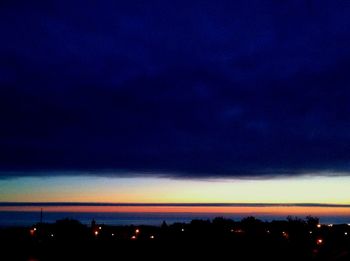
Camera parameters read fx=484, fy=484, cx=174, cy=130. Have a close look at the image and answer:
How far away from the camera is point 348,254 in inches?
838

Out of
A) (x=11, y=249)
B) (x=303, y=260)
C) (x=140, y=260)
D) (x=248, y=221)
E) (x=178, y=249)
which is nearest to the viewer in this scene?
(x=303, y=260)

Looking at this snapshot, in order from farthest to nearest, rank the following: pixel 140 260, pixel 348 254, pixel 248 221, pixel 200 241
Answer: pixel 248 221, pixel 200 241, pixel 140 260, pixel 348 254

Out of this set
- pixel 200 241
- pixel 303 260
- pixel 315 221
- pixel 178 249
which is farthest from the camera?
pixel 315 221

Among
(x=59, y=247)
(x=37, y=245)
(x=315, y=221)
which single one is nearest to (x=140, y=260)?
(x=59, y=247)

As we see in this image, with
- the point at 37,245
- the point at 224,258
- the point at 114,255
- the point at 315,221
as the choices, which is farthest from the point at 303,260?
the point at 315,221

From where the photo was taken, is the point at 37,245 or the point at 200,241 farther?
the point at 200,241

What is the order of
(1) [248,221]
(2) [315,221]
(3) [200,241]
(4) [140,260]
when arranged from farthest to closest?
(1) [248,221]
(2) [315,221]
(3) [200,241]
(4) [140,260]

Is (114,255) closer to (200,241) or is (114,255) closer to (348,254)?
(200,241)

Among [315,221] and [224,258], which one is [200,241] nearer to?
[224,258]

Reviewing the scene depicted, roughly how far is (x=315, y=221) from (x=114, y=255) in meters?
62.0

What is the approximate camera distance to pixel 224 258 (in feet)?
117

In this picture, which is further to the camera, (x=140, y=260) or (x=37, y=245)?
(x=37, y=245)

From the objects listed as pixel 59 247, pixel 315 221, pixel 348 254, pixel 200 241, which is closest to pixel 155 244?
pixel 200 241

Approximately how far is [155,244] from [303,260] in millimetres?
16750
